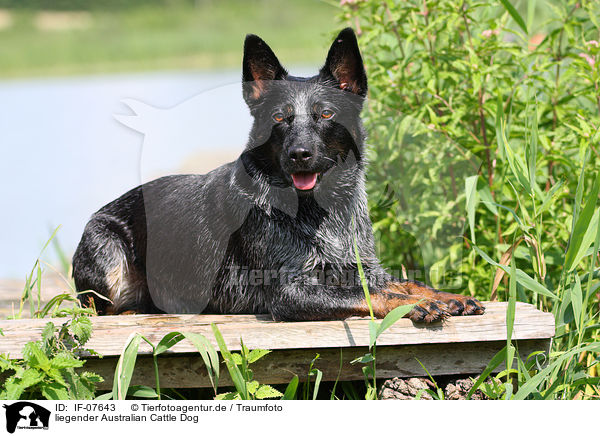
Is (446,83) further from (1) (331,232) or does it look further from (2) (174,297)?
(2) (174,297)

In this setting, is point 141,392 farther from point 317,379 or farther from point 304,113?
point 304,113

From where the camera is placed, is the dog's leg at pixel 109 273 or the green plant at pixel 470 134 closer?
the dog's leg at pixel 109 273

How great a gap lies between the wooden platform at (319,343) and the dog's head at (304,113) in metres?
0.67

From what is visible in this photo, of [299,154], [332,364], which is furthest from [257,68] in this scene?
[332,364]

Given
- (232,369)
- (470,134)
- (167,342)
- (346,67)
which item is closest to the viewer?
(232,369)

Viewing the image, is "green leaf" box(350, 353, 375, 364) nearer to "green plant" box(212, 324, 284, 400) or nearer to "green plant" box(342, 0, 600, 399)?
"green plant" box(212, 324, 284, 400)

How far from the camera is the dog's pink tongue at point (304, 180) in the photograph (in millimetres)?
2896

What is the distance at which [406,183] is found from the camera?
3932mm

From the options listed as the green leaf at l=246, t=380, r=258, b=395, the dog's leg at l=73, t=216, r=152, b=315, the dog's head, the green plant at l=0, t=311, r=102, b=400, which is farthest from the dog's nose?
the dog's leg at l=73, t=216, r=152, b=315
